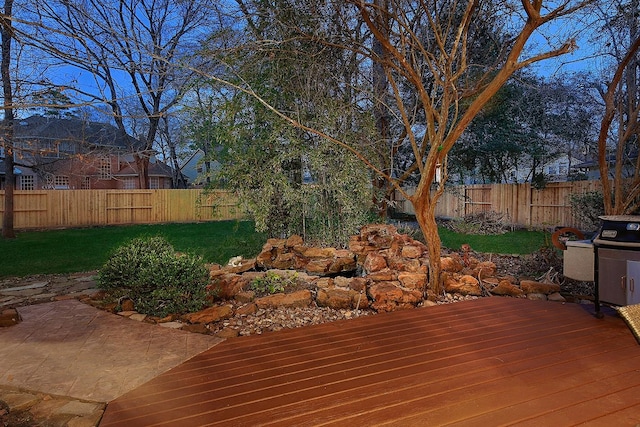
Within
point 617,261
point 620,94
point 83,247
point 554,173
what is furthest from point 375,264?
point 554,173

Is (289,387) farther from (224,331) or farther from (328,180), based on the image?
(328,180)

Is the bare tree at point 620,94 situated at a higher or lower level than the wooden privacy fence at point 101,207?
higher

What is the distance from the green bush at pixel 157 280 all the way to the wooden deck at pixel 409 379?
777mm

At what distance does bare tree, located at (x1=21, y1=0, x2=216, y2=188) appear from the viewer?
9.53ft

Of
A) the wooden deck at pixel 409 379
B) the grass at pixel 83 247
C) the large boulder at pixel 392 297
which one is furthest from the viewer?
the grass at pixel 83 247

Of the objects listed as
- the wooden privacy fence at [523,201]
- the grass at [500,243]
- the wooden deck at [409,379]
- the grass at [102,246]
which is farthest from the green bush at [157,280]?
the wooden privacy fence at [523,201]

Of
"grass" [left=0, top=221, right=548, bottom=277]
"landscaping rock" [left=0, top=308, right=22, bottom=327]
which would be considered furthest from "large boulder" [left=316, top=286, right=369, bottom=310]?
"landscaping rock" [left=0, top=308, right=22, bottom=327]

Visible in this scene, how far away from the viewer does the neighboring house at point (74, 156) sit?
14.5 ft

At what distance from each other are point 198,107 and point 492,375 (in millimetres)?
4789

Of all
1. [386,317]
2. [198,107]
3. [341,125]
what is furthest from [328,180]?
[386,317]

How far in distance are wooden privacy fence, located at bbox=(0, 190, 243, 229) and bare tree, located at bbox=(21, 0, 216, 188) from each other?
1.77 metres

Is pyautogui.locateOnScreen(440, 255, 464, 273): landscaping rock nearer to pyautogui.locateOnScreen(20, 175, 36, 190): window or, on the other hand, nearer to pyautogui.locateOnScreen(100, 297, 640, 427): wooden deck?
pyautogui.locateOnScreen(100, 297, 640, 427): wooden deck

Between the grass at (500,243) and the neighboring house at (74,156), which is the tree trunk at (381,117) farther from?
the neighboring house at (74,156)

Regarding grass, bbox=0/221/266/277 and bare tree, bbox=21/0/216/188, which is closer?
bare tree, bbox=21/0/216/188
